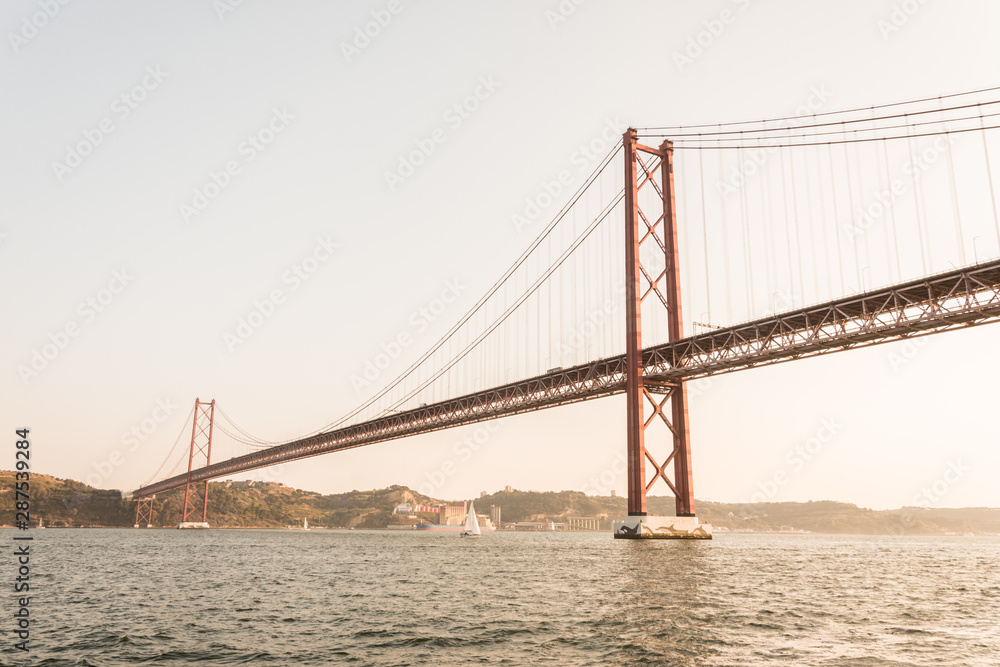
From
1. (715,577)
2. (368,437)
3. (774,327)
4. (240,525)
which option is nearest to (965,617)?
(715,577)

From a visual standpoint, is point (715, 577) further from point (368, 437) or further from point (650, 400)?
point (368, 437)

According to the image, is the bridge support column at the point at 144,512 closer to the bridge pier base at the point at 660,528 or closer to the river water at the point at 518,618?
the bridge pier base at the point at 660,528

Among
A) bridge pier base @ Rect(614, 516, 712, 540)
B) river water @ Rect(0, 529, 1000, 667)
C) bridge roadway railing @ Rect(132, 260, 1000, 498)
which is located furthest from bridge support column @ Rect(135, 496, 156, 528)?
river water @ Rect(0, 529, 1000, 667)

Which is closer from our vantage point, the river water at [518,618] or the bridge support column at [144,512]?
the river water at [518,618]

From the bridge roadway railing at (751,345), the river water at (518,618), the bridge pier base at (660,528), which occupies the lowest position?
the river water at (518,618)

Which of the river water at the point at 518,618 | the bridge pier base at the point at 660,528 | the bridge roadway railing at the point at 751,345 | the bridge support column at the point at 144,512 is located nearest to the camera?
the river water at the point at 518,618

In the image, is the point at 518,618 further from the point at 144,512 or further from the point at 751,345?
the point at 144,512

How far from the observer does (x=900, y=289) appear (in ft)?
119

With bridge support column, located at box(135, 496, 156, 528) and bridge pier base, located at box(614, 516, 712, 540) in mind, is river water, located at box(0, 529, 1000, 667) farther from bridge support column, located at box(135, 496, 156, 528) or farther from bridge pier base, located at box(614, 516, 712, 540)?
bridge support column, located at box(135, 496, 156, 528)

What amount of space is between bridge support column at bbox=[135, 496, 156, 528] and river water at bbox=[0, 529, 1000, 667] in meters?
117

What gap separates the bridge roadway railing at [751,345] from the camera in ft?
114

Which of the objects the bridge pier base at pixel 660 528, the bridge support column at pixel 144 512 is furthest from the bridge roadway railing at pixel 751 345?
the bridge support column at pixel 144 512

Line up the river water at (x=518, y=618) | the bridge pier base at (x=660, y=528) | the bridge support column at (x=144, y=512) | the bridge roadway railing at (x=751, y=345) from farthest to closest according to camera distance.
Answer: the bridge support column at (x=144, y=512) → the bridge pier base at (x=660, y=528) → the bridge roadway railing at (x=751, y=345) → the river water at (x=518, y=618)

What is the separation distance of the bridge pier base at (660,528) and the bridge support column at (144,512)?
367 ft
